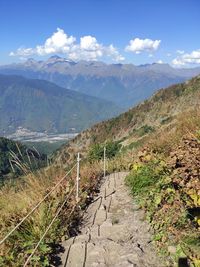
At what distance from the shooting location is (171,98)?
71312mm

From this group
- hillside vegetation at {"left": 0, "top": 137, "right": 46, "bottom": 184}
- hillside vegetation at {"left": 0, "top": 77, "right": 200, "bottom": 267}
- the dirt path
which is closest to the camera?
the dirt path

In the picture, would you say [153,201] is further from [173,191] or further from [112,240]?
[112,240]

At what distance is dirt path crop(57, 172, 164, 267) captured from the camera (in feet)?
20.0

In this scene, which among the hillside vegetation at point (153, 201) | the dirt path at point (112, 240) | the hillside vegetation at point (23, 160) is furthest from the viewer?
the hillside vegetation at point (23, 160)

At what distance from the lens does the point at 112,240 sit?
698 cm

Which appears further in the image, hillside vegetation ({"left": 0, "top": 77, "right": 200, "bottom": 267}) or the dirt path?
hillside vegetation ({"left": 0, "top": 77, "right": 200, "bottom": 267})

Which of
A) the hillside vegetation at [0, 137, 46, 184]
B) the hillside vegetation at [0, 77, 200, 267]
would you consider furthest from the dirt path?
the hillside vegetation at [0, 137, 46, 184]

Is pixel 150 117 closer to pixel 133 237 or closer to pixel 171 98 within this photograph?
pixel 171 98

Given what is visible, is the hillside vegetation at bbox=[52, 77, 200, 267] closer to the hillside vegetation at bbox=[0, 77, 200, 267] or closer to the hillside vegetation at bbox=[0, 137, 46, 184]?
the hillside vegetation at bbox=[0, 77, 200, 267]

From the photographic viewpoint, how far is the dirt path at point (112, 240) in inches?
240

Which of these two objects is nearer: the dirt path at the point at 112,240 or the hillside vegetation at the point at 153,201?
the dirt path at the point at 112,240

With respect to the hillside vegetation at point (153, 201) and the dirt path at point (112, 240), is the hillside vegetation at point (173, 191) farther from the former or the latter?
the dirt path at point (112, 240)

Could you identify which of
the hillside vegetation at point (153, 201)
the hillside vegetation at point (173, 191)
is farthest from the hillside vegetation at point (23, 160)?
the hillside vegetation at point (173, 191)

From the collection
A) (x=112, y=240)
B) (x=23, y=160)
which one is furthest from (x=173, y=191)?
(x=23, y=160)
